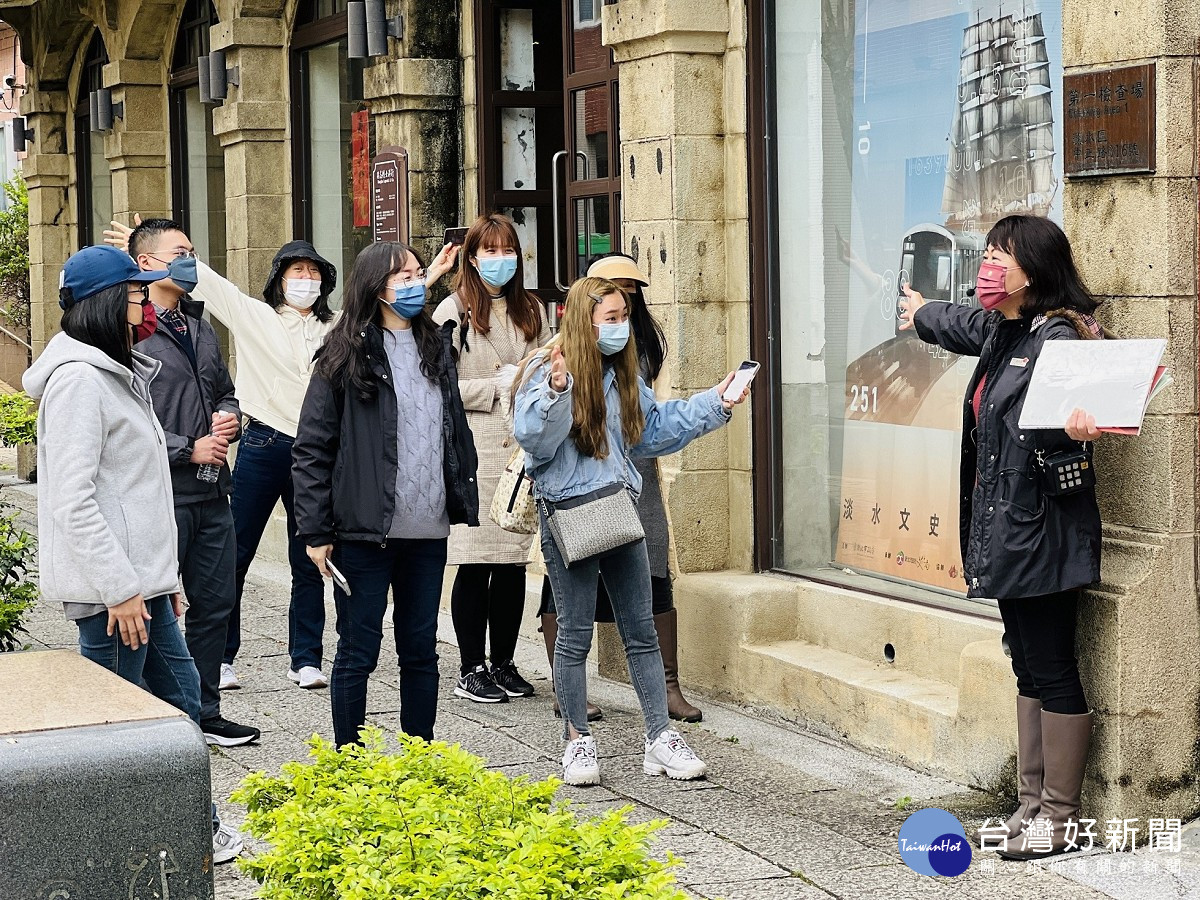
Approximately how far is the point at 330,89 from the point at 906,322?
7090 millimetres

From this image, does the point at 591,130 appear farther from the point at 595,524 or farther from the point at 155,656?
the point at 155,656

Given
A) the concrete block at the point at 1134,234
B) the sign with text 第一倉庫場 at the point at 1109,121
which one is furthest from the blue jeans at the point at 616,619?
the sign with text 第一倉庫場 at the point at 1109,121

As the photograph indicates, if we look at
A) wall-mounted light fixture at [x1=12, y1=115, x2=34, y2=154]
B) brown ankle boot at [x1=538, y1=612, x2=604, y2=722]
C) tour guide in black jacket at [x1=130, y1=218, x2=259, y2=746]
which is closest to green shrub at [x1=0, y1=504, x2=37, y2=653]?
tour guide in black jacket at [x1=130, y1=218, x2=259, y2=746]

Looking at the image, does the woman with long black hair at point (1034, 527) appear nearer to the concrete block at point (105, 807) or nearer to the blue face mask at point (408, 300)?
the blue face mask at point (408, 300)

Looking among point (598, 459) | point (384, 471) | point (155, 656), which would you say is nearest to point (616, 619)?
point (598, 459)

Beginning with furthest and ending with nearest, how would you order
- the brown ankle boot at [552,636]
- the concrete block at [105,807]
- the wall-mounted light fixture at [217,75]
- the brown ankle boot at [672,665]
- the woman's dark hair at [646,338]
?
the wall-mounted light fixture at [217,75]
the brown ankle boot at [552,636]
the brown ankle boot at [672,665]
the woman's dark hair at [646,338]
the concrete block at [105,807]

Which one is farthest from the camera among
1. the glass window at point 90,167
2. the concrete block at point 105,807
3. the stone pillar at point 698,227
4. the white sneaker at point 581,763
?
the glass window at point 90,167

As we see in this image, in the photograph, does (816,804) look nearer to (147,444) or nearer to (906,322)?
(906,322)

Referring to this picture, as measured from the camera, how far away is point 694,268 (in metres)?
7.56

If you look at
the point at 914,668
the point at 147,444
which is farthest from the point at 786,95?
the point at 147,444

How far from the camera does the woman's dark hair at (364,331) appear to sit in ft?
18.4

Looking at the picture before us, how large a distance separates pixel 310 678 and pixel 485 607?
97 cm

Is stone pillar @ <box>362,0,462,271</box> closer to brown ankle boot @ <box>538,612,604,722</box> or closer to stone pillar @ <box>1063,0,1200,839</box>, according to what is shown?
brown ankle boot @ <box>538,612,604,722</box>

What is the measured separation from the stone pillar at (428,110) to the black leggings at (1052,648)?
5503 mm
